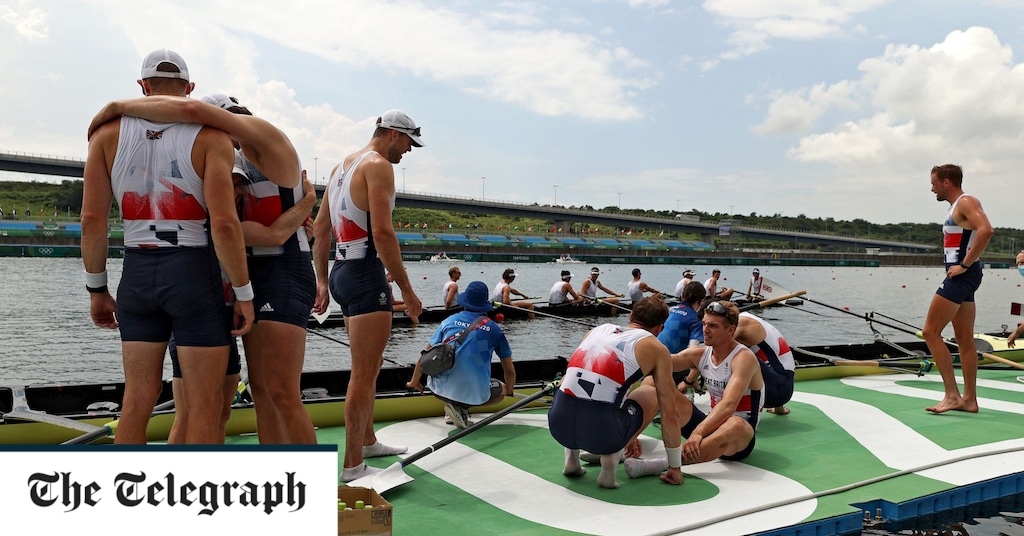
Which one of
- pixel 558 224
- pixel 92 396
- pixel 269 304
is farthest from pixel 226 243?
pixel 558 224

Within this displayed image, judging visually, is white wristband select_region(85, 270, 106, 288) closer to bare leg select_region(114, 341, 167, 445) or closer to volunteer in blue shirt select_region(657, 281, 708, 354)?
bare leg select_region(114, 341, 167, 445)

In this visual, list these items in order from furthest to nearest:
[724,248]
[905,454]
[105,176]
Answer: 1. [724,248]
2. [905,454]
3. [105,176]

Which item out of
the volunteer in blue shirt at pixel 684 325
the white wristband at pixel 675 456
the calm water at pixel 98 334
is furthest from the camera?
the calm water at pixel 98 334

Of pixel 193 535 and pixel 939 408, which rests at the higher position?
pixel 193 535

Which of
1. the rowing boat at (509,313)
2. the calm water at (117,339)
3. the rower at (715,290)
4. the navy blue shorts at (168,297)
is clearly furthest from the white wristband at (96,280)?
the rower at (715,290)

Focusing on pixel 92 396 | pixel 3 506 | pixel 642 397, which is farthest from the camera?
pixel 92 396

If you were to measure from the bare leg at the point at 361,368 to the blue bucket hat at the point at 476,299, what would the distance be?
1670mm

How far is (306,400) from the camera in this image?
6.31m

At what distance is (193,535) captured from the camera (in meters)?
2.14

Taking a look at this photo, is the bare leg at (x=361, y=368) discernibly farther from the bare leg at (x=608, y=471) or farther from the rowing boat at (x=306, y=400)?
the bare leg at (x=608, y=471)

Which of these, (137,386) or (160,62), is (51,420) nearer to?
(137,386)

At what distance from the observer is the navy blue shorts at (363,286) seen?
486 centimetres

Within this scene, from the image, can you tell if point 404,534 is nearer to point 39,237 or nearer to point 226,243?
point 226,243

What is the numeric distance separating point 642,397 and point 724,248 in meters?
134
